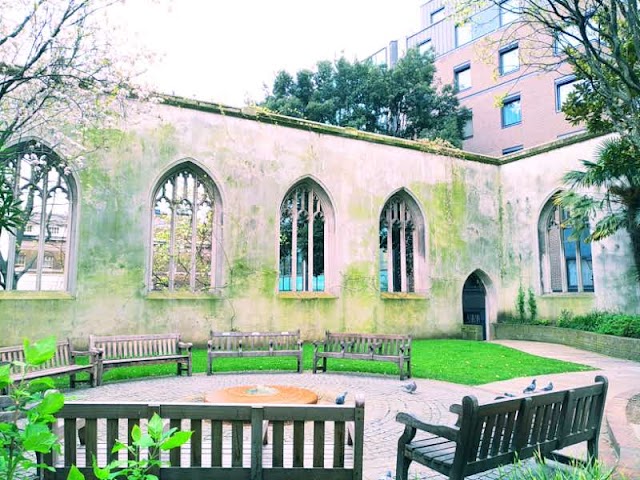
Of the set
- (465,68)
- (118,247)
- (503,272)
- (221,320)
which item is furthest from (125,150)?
(465,68)

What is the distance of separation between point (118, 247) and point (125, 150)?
2486mm

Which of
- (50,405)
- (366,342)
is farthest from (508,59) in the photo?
(50,405)

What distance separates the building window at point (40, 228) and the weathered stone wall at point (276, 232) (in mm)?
362

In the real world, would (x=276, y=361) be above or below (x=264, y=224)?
below

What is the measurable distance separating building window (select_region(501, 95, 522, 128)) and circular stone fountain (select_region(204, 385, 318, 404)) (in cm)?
2491

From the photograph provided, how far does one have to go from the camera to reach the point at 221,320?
1288cm

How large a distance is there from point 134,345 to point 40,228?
4199 mm

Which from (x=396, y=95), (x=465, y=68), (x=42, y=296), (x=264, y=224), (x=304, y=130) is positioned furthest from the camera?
(x=465, y=68)

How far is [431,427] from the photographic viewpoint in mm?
3686

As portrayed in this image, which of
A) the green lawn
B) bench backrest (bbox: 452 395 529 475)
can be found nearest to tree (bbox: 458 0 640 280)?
the green lawn

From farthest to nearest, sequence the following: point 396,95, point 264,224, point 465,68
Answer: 1. point 465,68
2. point 396,95
3. point 264,224

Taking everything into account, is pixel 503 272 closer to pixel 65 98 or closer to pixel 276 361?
pixel 276 361

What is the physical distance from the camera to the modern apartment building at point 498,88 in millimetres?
25016

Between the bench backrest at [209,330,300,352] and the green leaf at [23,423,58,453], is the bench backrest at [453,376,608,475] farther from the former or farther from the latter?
the bench backrest at [209,330,300,352]
